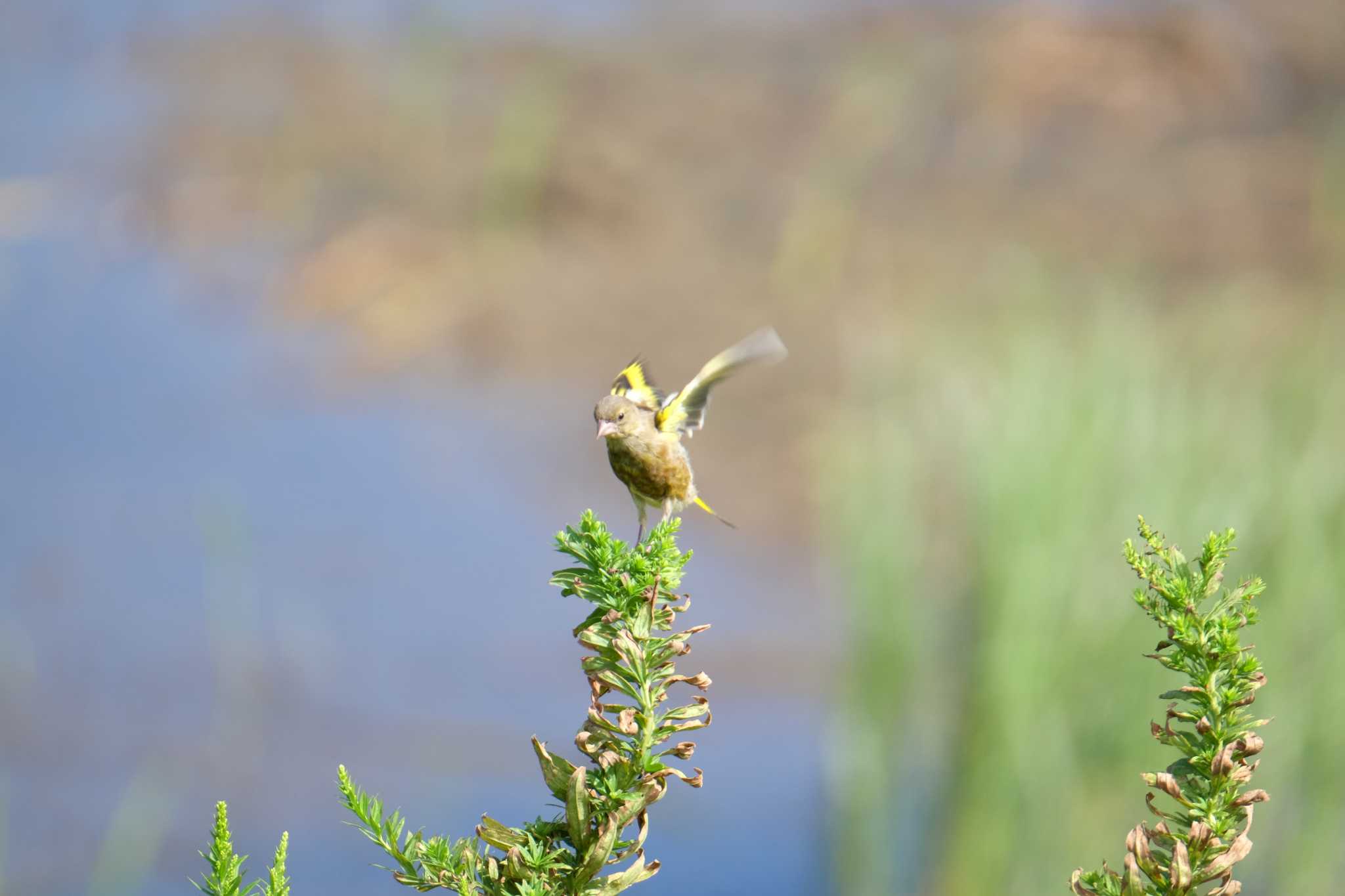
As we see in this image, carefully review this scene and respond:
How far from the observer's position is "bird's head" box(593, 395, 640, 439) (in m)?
1.46

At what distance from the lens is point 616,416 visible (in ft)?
4.87

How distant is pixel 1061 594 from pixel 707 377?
6.09 feet

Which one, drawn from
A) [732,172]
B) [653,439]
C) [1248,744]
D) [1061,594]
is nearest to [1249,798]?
[1248,744]

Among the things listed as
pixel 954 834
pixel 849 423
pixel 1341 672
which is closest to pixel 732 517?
pixel 849 423

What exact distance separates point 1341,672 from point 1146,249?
5.43m

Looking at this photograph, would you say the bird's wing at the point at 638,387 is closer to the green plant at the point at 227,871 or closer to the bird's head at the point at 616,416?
the bird's head at the point at 616,416

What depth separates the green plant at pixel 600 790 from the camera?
75 cm

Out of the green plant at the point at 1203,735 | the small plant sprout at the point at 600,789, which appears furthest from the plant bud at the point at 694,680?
the green plant at the point at 1203,735

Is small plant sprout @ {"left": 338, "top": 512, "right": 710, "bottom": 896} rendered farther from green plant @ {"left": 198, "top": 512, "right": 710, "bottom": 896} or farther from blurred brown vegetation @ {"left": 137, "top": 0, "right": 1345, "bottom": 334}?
blurred brown vegetation @ {"left": 137, "top": 0, "right": 1345, "bottom": 334}

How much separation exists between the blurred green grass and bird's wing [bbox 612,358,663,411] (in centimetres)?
162

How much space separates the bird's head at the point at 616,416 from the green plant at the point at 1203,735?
2.44 feet

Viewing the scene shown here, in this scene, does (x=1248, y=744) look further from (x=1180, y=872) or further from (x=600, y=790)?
(x=600, y=790)

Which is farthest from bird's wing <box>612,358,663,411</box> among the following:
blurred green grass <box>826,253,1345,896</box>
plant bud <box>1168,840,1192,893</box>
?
blurred green grass <box>826,253,1345,896</box>

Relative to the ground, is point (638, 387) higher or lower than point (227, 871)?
higher
